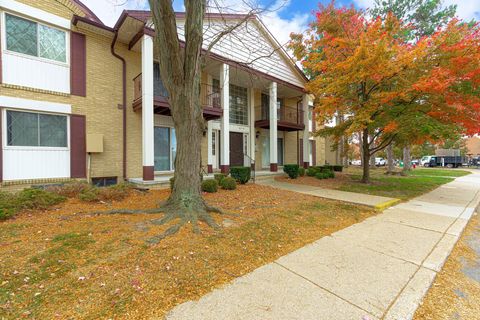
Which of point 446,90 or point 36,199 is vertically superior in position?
point 446,90

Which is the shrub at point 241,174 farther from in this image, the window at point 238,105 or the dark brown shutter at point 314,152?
the dark brown shutter at point 314,152

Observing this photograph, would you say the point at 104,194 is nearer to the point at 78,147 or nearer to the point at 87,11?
the point at 78,147

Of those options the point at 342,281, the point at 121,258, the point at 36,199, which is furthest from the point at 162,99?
the point at 342,281

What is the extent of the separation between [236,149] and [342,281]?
430 inches

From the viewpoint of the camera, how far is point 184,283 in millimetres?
2471

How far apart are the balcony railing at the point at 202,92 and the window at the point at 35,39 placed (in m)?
2.50

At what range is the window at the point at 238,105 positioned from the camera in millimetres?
13242

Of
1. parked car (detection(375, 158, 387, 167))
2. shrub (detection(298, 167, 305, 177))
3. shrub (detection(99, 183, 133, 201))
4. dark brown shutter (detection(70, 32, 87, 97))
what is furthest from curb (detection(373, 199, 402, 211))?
parked car (detection(375, 158, 387, 167))

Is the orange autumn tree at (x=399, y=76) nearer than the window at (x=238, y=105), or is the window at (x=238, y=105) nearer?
the orange autumn tree at (x=399, y=76)

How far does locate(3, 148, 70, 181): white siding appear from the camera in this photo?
6836 millimetres

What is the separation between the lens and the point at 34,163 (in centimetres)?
725

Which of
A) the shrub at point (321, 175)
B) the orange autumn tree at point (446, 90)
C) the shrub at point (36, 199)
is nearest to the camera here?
the shrub at point (36, 199)

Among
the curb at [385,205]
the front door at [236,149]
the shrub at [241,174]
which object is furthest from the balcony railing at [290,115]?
the curb at [385,205]

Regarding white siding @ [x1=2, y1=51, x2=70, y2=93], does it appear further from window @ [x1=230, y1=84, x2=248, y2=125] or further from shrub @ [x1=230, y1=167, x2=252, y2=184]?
window @ [x1=230, y1=84, x2=248, y2=125]
